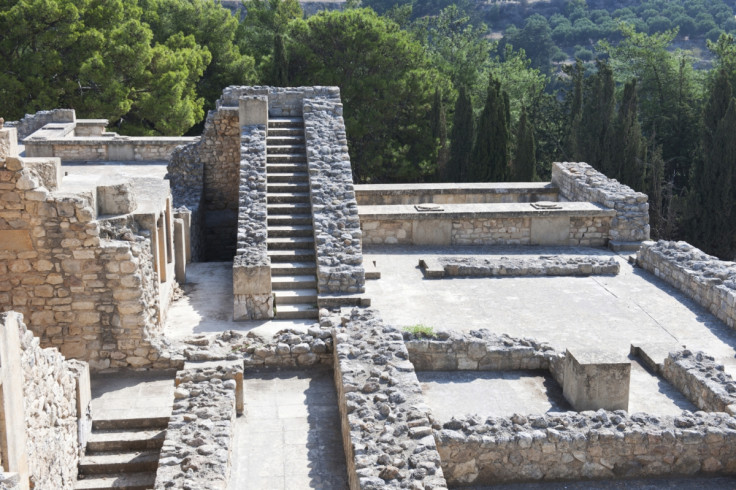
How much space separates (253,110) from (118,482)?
9.78m

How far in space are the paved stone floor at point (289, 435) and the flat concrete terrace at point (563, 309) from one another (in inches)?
113

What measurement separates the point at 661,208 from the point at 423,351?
73.9 ft

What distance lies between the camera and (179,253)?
14.3m

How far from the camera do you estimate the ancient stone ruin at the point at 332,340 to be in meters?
8.56

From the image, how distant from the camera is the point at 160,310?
11867mm

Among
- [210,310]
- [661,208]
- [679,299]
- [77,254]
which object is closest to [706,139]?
[661,208]

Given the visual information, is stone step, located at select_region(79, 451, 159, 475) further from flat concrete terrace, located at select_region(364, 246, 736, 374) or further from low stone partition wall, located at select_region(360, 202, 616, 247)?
low stone partition wall, located at select_region(360, 202, 616, 247)

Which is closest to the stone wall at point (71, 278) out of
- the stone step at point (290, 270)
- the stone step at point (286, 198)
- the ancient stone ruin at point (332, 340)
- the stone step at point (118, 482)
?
the ancient stone ruin at point (332, 340)

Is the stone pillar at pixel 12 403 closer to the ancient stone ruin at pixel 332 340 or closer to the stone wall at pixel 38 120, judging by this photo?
the ancient stone ruin at pixel 332 340

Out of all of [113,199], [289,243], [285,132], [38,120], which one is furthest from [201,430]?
[38,120]

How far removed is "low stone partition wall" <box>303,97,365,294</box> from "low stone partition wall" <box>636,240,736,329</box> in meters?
5.42

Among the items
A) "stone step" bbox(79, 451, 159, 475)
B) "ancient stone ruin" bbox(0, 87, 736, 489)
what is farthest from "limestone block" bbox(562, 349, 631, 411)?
"stone step" bbox(79, 451, 159, 475)

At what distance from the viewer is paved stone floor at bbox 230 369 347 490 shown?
8469mm

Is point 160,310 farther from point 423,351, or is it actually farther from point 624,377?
point 624,377
